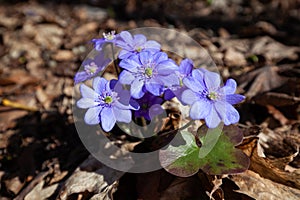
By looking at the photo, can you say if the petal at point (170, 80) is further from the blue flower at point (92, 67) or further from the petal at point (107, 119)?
the blue flower at point (92, 67)

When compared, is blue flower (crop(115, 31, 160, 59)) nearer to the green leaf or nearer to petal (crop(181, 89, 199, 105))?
petal (crop(181, 89, 199, 105))

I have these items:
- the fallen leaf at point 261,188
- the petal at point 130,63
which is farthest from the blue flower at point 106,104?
the fallen leaf at point 261,188

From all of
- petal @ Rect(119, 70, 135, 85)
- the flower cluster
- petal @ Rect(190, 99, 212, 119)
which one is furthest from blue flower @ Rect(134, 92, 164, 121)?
petal @ Rect(190, 99, 212, 119)

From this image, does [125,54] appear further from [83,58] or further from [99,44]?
[83,58]

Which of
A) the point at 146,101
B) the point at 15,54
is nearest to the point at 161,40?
the point at 15,54

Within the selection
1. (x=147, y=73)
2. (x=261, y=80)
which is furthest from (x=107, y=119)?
(x=261, y=80)

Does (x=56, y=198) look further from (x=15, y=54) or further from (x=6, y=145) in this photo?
(x=15, y=54)

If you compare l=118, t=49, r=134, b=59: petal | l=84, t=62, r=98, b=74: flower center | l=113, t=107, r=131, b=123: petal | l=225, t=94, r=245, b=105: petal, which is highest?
l=118, t=49, r=134, b=59: petal
